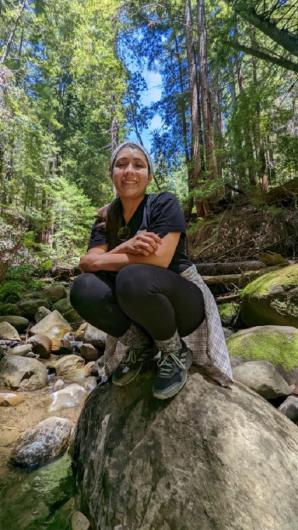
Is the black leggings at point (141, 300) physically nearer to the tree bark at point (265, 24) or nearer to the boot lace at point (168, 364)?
the boot lace at point (168, 364)

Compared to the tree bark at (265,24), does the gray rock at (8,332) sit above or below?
below

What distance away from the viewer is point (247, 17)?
525 centimetres

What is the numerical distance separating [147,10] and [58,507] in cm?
1746

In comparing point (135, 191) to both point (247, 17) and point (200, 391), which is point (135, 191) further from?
point (247, 17)

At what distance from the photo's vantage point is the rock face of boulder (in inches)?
60.7

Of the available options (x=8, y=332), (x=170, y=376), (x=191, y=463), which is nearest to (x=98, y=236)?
(x=170, y=376)

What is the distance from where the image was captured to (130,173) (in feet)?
7.15

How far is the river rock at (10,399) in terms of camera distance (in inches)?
161

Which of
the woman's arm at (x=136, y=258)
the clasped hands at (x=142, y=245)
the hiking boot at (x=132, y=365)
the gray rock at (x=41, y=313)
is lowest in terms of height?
the gray rock at (x=41, y=313)

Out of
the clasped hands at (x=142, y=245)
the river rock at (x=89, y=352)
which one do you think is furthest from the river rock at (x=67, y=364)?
the clasped hands at (x=142, y=245)

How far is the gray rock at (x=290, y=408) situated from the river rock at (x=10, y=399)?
9.51 feet

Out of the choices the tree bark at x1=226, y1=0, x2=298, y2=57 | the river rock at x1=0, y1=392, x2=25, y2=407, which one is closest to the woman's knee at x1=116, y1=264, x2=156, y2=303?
the river rock at x1=0, y1=392, x2=25, y2=407

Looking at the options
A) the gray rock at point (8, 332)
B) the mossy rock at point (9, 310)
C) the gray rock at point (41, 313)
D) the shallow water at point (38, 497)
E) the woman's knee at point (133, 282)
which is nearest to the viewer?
the woman's knee at point (133, 282)

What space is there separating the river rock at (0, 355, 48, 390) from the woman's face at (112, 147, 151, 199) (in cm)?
345
